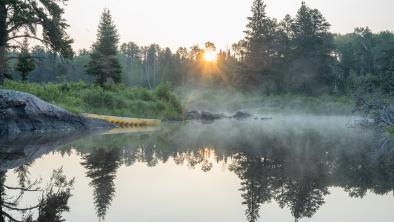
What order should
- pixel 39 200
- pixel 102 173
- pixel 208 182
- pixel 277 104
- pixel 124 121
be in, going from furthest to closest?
pixel 277 104 → pixel 124 121 → pixel 102 173 → pixel 208 182 → pixel 39 200

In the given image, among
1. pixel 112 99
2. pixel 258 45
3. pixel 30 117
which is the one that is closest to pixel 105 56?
pixel 112 99

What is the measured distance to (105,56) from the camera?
41.1 m

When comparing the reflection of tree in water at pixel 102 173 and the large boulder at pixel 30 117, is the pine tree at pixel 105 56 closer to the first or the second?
the large boulder at pixel 30 117

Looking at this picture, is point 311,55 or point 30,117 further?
point 311,55

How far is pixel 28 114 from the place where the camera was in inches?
736

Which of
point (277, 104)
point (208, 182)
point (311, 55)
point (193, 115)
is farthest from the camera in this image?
point (311, 55)

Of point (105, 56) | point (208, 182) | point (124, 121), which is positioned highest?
point (105, 56)

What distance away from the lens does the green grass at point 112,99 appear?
2768 cm

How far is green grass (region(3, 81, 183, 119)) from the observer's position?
2768 cm

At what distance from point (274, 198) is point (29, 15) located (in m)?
19.6

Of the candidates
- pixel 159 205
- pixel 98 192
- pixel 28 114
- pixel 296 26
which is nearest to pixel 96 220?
pixel 159 205

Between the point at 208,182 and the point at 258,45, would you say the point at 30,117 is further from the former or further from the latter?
the point at 258,45

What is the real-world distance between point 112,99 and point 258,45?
39.4 m

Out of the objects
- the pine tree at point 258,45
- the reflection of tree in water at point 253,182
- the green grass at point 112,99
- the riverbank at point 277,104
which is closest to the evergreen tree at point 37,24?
the green grass at point 112,99
